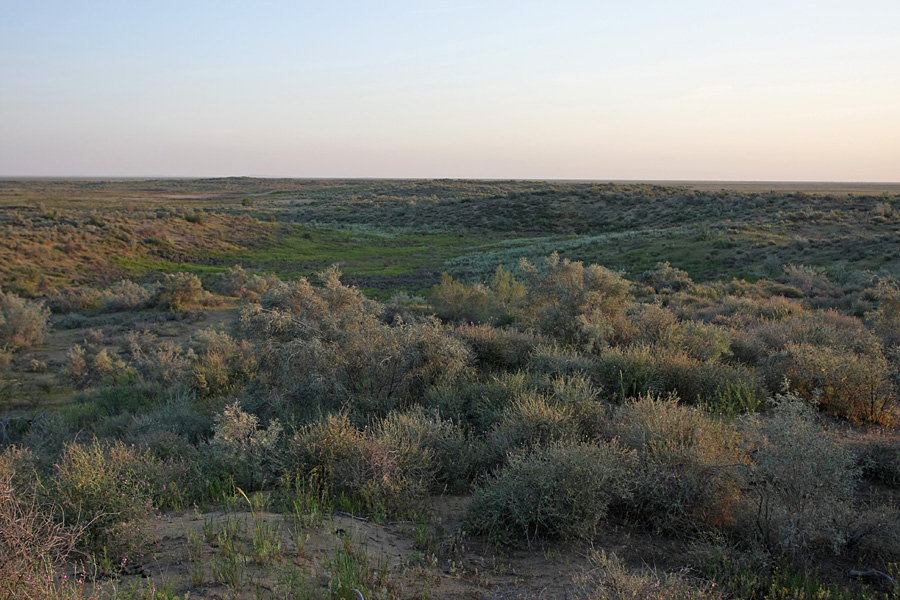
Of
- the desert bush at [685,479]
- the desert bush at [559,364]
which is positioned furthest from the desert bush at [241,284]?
the desert bush at [685,479]

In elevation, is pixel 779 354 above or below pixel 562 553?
above

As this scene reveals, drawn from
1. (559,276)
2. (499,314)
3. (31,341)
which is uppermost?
(559,276)

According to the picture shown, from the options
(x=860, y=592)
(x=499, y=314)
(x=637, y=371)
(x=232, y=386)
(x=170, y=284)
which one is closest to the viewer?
(x=860, y=592)

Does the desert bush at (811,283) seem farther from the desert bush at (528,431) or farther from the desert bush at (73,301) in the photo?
the desert bush at (73,301)

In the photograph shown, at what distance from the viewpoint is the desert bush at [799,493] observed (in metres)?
3.34

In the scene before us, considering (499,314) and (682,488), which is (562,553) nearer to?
(682,488)

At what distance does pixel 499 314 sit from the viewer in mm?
A: 14648

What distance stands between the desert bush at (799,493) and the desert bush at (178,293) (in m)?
19.6

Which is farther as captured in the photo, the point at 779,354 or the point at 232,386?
the point at 232,386

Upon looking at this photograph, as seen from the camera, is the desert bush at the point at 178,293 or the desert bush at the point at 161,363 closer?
the desert bush at the point at 161,363

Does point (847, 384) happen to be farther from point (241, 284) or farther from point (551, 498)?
point (241, 284)

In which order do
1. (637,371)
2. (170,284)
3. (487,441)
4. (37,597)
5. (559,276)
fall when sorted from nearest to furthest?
(37,597)
(487,441)
(637,371)
(559,276)
(170,284)

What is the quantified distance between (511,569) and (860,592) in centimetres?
200

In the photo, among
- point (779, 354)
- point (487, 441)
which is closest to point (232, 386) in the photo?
point (487, 441)
